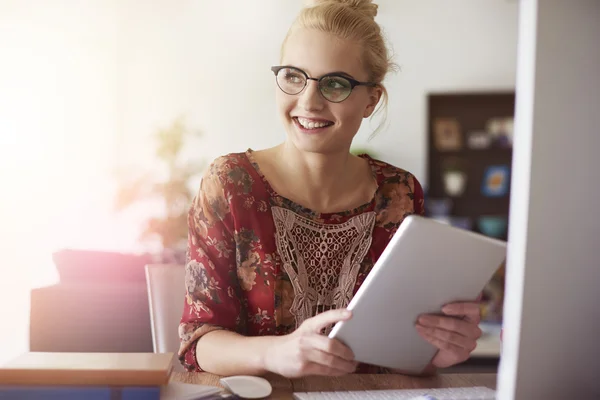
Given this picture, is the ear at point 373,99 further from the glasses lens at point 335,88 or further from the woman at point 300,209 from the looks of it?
the glasses lens at point 335,88

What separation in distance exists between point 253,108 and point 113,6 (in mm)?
1438

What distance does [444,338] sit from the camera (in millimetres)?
917

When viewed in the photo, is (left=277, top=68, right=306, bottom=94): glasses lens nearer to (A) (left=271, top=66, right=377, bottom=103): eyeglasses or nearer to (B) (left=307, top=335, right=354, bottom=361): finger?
(A) (left=271, top=66, right=377, bottom=103): eyeglasses

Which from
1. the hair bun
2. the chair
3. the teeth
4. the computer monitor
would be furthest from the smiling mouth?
the computer monitor

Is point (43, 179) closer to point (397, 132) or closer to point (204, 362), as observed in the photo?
point (397, 132)

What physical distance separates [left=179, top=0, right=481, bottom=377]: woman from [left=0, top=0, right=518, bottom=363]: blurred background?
10.6ft

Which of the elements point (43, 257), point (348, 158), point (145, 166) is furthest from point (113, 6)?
point (348, 158)

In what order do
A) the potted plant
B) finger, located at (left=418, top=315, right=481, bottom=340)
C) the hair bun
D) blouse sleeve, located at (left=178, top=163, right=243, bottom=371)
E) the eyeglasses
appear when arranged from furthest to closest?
the potted plant < the hair bun < the eyeglasses < blouse sleeve, located at (left=178, top=163, right=243, bottom=371) < finger, located at (left=418, top=315, right=481, bottom=340)

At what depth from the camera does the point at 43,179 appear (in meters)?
4.81

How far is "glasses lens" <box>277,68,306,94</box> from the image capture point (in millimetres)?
1249

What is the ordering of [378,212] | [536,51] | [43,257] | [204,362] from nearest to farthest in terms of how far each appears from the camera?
[536,51]
[204,362]
[378,212]
[43,257]

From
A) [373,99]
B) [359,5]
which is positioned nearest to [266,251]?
[373,99]

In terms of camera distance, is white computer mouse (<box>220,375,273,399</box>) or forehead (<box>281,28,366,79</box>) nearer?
white computer mouse (<box>220,375,273,399</box>)

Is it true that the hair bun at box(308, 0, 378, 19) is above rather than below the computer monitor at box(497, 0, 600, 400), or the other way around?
above
